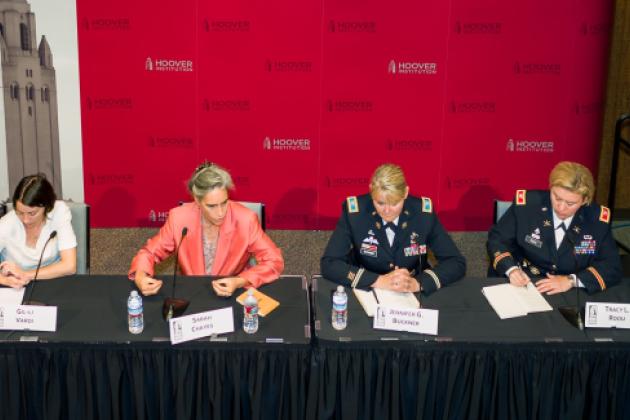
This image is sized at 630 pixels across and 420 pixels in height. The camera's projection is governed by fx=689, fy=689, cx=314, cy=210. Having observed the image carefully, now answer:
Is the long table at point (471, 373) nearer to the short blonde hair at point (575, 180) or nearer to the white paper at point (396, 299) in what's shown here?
the white paper at point (396, 299)

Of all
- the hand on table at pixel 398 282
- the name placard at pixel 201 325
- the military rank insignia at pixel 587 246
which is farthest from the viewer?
the military rank insignia at pixel 587 246

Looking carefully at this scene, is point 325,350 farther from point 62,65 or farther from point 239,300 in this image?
point 62,65

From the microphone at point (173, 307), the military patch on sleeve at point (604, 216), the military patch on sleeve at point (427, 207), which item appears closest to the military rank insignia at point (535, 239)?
the military patch on sleeve at point (604, 216)

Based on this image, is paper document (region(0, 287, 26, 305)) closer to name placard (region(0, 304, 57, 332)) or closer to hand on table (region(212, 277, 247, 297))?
name placard (region(0, 304, 57, 332))

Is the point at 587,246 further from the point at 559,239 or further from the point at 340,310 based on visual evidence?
the point at 340,310

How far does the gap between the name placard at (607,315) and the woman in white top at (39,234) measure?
2.20 metres

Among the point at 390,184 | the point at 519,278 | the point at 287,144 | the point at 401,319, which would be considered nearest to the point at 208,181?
the point at 390,184

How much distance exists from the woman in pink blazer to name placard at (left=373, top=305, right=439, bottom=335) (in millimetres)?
630

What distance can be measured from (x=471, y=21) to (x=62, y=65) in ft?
10.1

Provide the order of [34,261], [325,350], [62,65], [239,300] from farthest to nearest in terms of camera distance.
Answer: [62,65] → [34,261] → [239,300] → [325,350]

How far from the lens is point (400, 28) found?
17.0 feet

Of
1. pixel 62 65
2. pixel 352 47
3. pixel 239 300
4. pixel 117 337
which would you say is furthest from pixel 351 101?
pixel 117 337

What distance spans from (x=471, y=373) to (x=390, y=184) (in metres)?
0.85

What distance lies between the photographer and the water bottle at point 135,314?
2.53m
